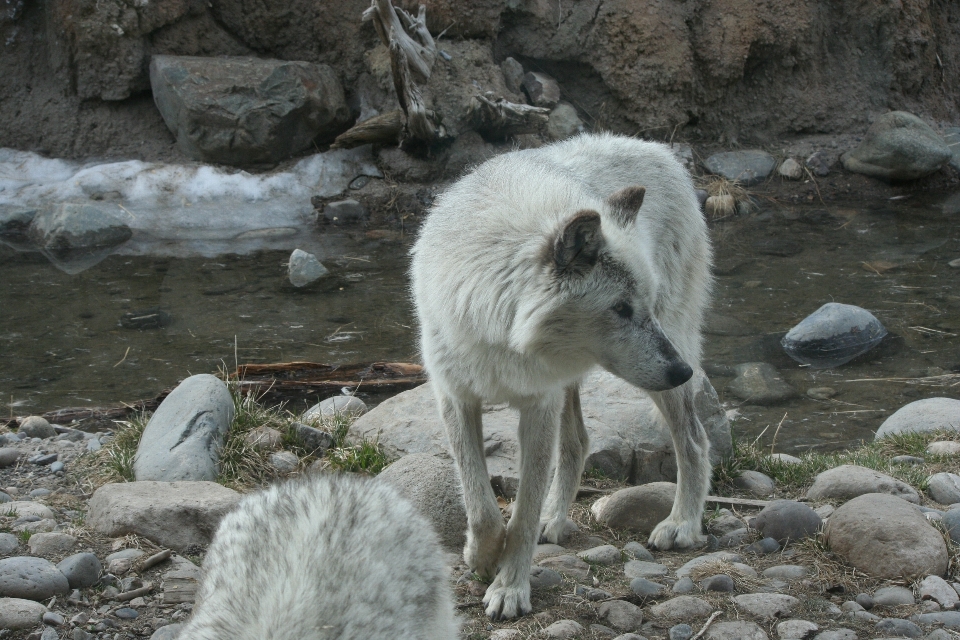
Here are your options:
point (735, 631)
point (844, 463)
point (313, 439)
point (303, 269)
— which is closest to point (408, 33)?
point (303, 269)

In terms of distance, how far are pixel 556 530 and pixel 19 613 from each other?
2679 mm

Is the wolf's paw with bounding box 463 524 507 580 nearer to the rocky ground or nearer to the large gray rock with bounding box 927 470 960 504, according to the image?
the rocky ground

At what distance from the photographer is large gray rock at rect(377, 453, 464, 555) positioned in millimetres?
4902

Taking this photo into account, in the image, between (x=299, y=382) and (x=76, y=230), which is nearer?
(x=299, y=382)

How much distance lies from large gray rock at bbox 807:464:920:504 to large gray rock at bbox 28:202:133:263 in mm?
9071

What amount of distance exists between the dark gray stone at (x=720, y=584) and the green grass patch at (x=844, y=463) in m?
1.59

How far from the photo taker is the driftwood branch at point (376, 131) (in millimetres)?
12836

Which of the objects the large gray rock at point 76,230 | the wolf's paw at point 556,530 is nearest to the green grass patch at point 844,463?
the wolf's paw at point 556,530

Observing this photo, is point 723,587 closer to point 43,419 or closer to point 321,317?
point 43,419

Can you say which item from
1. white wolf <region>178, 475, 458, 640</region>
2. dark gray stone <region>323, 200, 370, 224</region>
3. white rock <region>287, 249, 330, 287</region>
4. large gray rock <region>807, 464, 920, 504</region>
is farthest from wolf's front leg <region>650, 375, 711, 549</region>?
dark gray stone <region>323, 200, 370, 224</region>

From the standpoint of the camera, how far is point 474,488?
4473 millimetres

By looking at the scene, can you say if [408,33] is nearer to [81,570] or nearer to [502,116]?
[502,116]

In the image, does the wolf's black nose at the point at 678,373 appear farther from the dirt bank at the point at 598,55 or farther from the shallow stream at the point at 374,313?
the dirt bank at the point at 598,55

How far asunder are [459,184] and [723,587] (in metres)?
2.34
